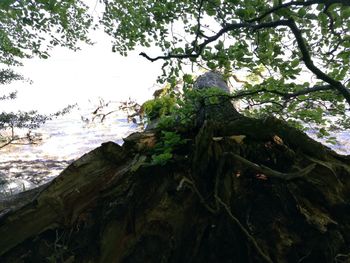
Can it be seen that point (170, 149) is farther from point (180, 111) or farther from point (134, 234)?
point (134, 234)

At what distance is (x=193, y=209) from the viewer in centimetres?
329

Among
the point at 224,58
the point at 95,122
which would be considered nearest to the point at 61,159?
the point at 95,122

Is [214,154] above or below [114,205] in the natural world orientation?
above

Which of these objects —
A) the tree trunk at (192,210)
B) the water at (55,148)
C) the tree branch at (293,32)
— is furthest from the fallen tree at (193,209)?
the water at (55,148)

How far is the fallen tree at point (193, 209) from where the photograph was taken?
3.15 m

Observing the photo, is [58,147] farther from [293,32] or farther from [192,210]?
[293,32]

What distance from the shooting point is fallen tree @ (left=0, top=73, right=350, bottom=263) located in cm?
315

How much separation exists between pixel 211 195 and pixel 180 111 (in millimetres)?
978

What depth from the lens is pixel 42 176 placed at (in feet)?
38.9

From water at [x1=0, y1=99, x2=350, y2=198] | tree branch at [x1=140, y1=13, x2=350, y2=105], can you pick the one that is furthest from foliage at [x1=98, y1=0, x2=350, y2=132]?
water at [x1=0, y1=99, x2=350, y2=198]

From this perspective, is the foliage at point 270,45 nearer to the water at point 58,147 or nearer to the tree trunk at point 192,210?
the tree trunk at point 192,210

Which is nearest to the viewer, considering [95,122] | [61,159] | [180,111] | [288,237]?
[288,237]

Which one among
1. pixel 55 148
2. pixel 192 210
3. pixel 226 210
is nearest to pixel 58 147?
pixel 55 148

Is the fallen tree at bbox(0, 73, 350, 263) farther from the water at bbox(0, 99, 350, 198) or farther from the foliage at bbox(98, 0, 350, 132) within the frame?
the water at bbox(0, 99, 350, 198)
